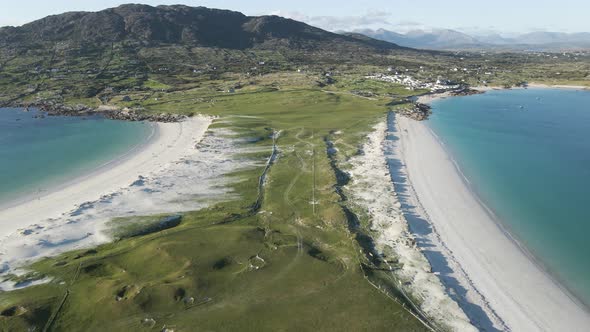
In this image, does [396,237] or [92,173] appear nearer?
[396,237]

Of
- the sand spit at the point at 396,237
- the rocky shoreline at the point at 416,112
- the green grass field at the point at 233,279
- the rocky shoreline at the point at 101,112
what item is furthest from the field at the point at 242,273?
the rocky shoreline at the point at 101,112

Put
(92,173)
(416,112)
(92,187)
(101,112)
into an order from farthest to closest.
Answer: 1. (101,112)
2. (416,112)
3. (92,173)
4. (92,187)

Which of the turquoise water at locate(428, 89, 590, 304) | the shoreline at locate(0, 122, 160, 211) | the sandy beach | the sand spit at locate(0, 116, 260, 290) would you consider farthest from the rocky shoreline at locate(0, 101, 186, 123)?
the turquoise water at locate(428, 89, 590, 304)

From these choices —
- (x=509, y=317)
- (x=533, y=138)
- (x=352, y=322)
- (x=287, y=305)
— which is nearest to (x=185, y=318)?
(x=287, y=305)

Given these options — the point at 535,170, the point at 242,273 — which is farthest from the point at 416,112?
the point at 242,273

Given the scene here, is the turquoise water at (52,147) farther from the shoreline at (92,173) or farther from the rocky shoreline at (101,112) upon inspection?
the rocky shoreline at (101,112)

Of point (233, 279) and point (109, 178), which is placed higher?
point (109, 178)

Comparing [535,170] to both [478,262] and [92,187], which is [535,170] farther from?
[92,187]
